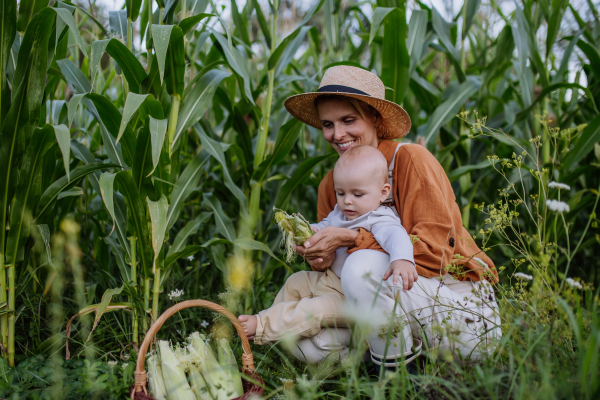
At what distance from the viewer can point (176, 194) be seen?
1.92 meters

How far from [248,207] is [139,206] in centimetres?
75

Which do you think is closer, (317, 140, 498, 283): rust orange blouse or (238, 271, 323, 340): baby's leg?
(317, 140, 498, 283): rust orange blouse

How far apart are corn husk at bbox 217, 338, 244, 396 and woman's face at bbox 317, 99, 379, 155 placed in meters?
0.97

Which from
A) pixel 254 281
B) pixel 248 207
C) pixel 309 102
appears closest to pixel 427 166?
pixel 309 102

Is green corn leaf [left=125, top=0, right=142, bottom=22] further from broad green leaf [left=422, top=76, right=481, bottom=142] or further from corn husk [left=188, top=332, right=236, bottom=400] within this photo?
broad green leaf [left=422, top=76, right=481, bottom=142]

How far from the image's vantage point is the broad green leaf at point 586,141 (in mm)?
2357

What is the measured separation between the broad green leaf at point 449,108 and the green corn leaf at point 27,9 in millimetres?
1895

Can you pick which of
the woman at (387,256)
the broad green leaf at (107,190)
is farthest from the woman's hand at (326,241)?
the broad green leaf at (107,190)

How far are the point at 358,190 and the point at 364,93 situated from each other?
0.42 meters

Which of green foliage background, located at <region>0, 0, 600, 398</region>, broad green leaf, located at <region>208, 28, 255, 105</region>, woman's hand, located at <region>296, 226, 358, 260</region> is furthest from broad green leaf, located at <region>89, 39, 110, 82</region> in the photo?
woman's hand, located at <region>296, 226, 358, 260</region>

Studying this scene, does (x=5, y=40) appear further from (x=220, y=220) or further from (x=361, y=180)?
(x=361, y=180)

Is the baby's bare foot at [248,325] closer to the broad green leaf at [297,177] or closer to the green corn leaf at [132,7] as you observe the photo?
the broad green leaf at [297,177]

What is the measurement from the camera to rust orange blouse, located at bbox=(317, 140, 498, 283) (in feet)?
5.31

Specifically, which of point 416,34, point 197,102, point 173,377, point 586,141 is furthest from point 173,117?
point 586,141
